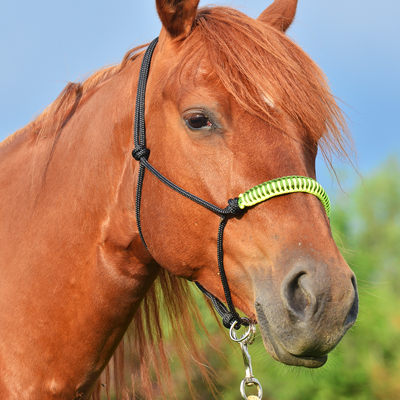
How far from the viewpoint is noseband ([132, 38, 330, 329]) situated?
69.9 inches

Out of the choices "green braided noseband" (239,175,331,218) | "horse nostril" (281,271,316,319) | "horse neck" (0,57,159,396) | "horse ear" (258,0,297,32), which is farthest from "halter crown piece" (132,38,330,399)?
"horse ear" (258,0,297,32)

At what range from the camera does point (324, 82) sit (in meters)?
2.18

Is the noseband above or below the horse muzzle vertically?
above

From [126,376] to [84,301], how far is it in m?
1.14

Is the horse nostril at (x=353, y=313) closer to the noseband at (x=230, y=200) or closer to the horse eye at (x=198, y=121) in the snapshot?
the noseband at (x=230, y=200)

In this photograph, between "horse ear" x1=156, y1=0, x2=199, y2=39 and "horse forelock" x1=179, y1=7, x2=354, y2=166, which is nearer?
"horse forelock" x1=179, y1=7, x2=354, y2=166

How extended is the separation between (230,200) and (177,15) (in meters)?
1.08

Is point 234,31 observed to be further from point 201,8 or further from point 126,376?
point 126,376

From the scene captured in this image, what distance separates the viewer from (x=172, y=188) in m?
2.04

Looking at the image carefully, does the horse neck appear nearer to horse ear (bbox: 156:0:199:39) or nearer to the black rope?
the black rope

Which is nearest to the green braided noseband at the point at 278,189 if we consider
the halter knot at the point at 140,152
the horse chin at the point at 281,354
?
the horse chin at the point at 281,354

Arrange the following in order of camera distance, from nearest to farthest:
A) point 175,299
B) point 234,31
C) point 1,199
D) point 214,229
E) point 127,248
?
point 214,229 < point 234,31 < point 127,248 < point 1,199 < point 175,299

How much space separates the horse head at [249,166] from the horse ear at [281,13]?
48 cm

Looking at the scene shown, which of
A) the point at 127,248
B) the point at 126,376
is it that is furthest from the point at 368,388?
the point at 127,248
